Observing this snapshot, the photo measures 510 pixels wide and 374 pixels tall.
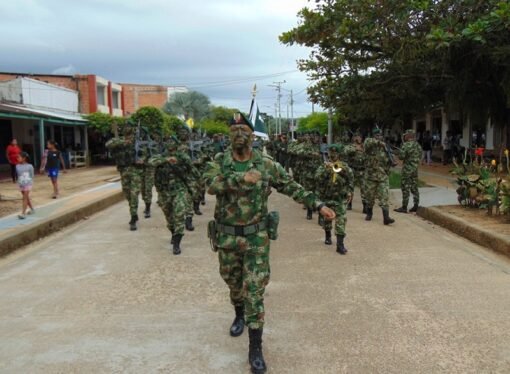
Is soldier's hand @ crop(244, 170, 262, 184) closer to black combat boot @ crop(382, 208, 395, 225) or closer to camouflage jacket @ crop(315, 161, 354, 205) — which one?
camouflage jacket @ crop(315, 161, 354, 205)

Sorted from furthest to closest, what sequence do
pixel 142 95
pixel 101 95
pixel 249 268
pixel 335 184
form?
pixel 142 95 < pixel 101 95 < pixel 335 184 < pixel 249 268

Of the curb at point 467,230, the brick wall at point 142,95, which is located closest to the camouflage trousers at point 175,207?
the curb at point 467,230

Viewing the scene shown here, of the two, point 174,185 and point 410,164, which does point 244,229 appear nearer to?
point 174,185

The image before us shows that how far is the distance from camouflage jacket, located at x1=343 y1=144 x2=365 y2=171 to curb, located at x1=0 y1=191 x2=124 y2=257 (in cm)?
585

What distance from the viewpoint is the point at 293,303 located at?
489cm

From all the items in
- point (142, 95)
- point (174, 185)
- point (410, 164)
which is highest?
point (142, 95)

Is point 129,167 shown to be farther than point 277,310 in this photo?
Yes

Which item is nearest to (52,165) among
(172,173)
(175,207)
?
(172,173)

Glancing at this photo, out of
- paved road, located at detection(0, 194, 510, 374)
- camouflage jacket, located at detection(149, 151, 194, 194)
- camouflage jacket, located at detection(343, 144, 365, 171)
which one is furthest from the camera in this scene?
camouflage jacket, located at detection(343, 144, 365, 171)

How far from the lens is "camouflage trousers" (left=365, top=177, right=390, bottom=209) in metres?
9.25

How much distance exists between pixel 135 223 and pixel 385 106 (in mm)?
14387

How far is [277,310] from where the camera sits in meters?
4.70

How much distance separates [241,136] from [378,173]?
243 inches

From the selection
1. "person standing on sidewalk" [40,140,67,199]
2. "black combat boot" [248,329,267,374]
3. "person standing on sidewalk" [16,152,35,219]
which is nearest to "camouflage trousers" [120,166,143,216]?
"person standing on sidewalk" [16,152,35,219]
